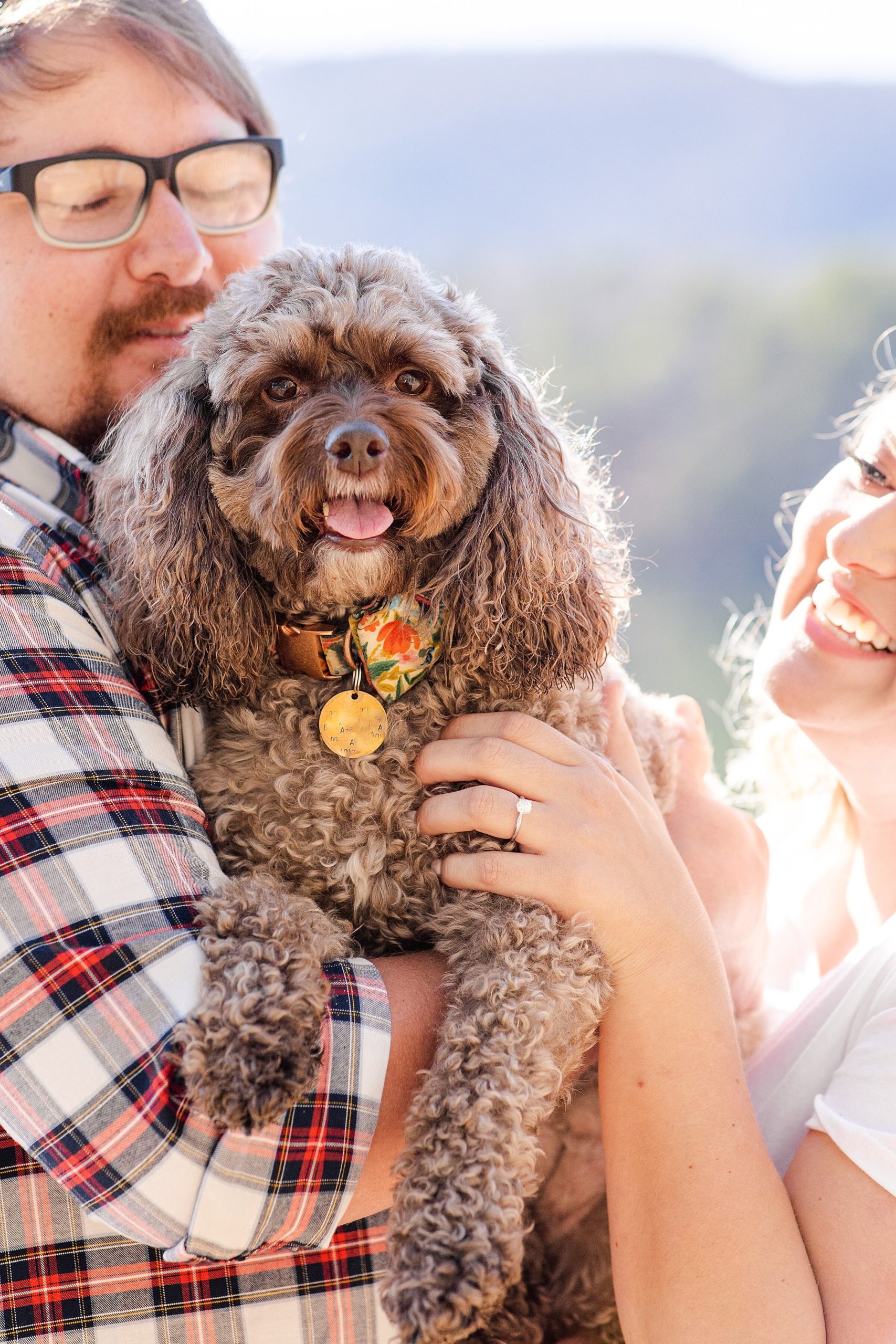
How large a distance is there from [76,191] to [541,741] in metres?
1.41

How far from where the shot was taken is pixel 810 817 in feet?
9.10

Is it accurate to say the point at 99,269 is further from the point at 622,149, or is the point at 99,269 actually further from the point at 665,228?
the point at 622,149

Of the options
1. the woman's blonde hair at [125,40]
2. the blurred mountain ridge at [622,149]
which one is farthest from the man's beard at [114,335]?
the blurred mountain ridge at [622,149]

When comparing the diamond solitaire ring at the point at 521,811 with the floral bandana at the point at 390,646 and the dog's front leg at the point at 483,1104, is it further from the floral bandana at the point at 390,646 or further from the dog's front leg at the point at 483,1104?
the floral bandana at the point at 390,646

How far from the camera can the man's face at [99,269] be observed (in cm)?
205

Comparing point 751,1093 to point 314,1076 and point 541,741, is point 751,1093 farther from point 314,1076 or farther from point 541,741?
point 314,1076

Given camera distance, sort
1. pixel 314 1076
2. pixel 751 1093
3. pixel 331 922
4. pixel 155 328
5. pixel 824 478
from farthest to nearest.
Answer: pixel 824 478, pixel 155 328, pixel 751 1093, pixel 331 922, pixel 314 1076

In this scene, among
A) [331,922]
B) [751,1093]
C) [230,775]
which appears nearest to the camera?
[331,922]

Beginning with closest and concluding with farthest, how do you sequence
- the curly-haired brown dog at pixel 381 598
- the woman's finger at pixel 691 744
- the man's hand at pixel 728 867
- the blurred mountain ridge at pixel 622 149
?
the curly-haired brown dog at pixel 381 598 → the man's hand at pixel 728 867 → the woman's finger at pixel 691 744 → the blurred mountain ridge at pixel 622 149

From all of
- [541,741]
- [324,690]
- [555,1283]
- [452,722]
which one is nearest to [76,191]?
[324,690]

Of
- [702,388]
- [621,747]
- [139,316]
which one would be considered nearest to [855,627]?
[621,747]

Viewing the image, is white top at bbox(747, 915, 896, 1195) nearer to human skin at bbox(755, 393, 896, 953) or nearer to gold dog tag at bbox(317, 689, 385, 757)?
human skin at bbox(755, 393, 896, 953)

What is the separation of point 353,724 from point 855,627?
45.2 inches

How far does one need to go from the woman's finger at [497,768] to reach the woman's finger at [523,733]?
2cm
